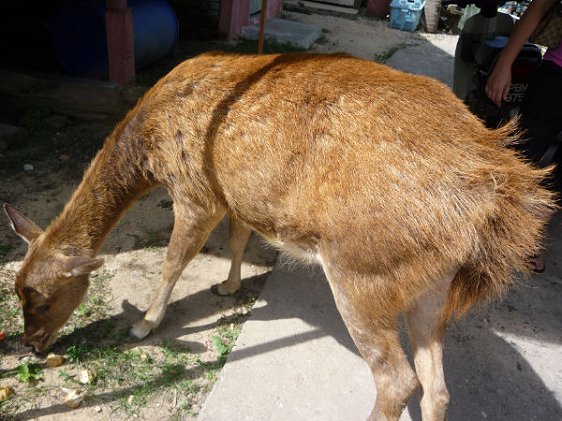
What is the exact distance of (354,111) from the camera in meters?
2.39

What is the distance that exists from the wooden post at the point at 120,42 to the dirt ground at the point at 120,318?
1.28 metres

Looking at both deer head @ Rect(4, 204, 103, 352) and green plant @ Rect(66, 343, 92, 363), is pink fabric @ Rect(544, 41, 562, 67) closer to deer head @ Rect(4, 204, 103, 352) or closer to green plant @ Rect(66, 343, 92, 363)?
deer head @ Rect(4, 204, 103, 352)

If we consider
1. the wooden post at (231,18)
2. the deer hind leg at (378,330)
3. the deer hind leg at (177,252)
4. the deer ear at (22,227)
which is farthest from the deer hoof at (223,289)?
the wooden post at (231,18)

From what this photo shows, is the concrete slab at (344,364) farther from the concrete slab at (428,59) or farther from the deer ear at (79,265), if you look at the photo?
the concrete slab at (428,59)

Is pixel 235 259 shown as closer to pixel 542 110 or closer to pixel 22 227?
pixel 22 227

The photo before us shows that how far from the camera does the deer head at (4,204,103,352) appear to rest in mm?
2900

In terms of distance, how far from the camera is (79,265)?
2.83 metres

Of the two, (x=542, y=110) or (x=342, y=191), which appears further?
(x=542, y=110)

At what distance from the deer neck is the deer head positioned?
92mm

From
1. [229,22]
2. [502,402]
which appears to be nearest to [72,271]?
[502,402]

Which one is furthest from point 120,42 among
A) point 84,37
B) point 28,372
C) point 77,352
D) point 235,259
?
point 28,372

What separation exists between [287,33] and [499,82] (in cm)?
675

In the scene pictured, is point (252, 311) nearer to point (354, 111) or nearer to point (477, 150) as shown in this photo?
point (354, 111)

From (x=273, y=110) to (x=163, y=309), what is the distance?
1.65 m
